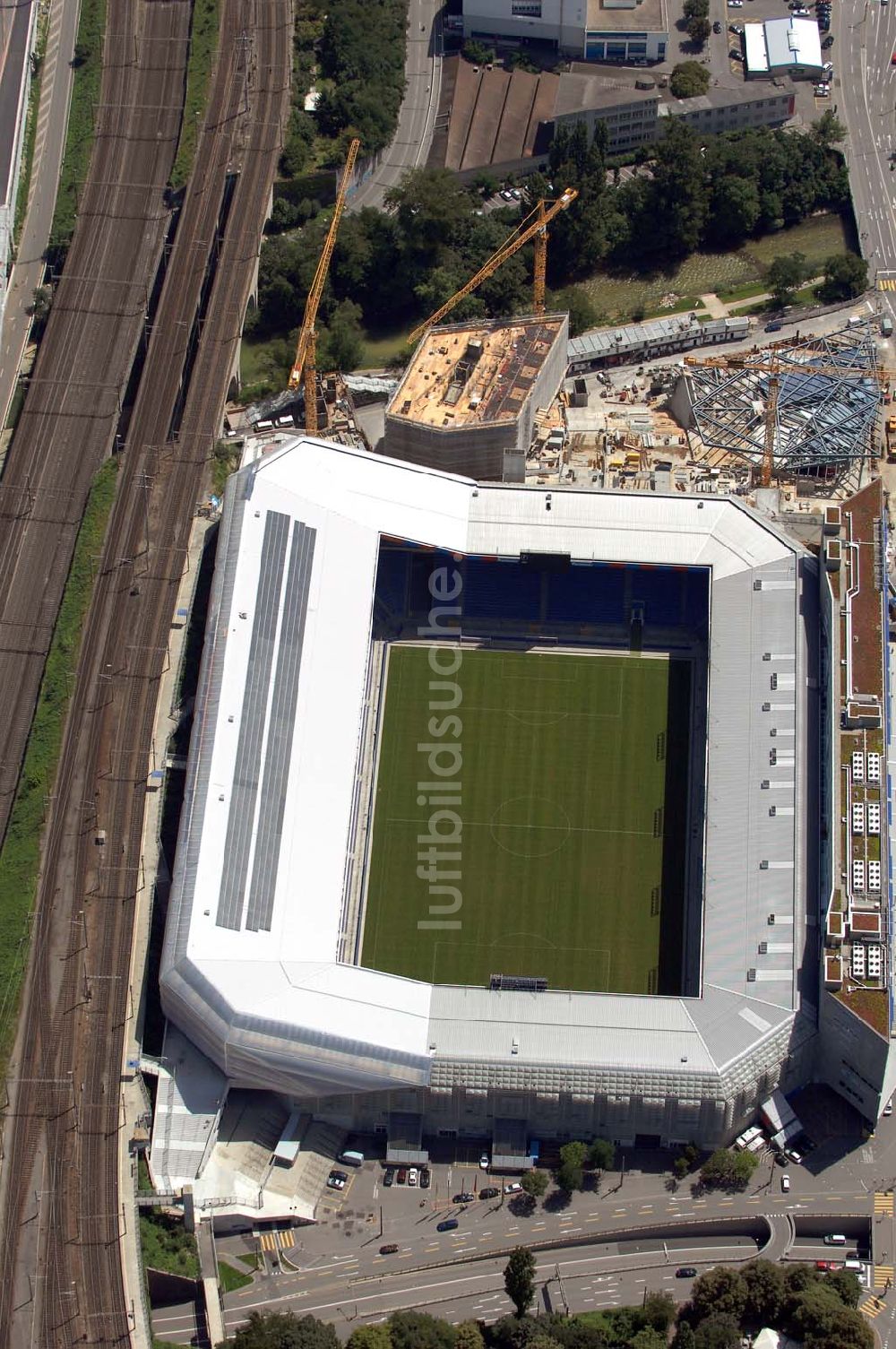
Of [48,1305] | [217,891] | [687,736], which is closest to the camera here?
[48,1305]

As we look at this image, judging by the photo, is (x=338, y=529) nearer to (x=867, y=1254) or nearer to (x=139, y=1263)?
(x=139, y=1263)

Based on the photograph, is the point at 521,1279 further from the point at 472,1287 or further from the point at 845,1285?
the point at 845,1285

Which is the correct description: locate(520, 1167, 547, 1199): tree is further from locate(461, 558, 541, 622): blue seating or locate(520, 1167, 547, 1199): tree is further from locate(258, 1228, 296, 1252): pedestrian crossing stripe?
locate(461, 558, 541, 622): blue seating

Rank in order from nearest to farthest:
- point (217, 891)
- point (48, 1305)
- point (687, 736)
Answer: point (48, 1305)
point (217, 891)
point (687, 736)

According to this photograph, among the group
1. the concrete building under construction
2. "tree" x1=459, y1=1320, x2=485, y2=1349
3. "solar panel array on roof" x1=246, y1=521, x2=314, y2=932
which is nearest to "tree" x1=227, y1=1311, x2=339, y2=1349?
"tree" x1=459, y1=1320, x2=485, y2=1349

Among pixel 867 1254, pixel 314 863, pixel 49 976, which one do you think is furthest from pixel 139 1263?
pixel 867 1254

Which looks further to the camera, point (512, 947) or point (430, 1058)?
point (512, 947)

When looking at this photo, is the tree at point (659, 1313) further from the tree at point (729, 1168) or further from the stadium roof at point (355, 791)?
the stadium roof at point (355, 791)

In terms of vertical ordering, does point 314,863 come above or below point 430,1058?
above
